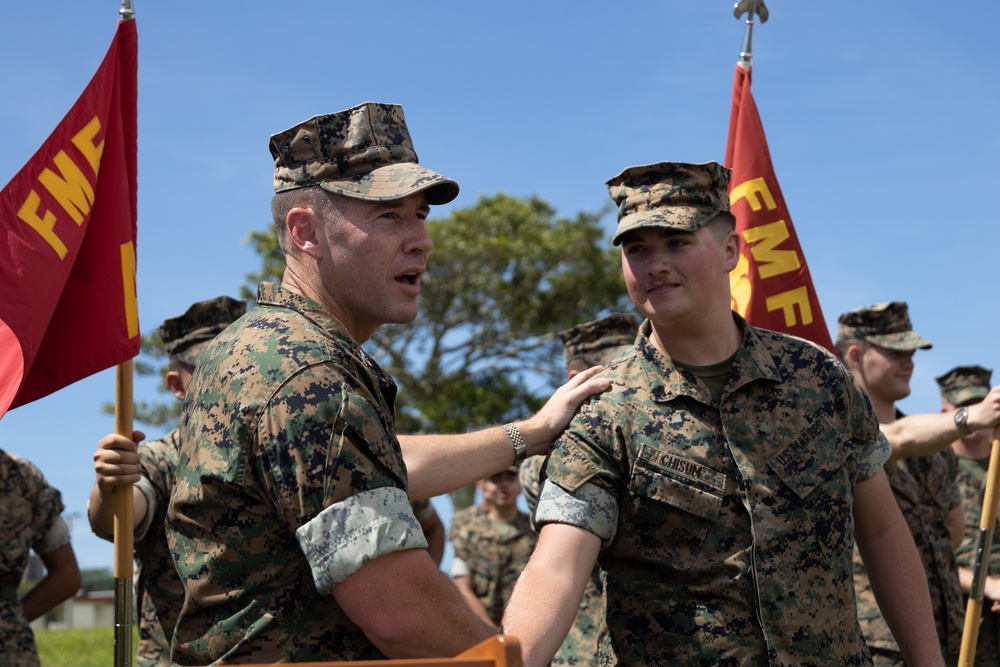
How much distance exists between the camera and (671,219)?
3893 mm

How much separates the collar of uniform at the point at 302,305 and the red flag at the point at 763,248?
3.24 meters

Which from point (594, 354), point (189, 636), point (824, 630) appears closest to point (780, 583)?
point (824, 630)

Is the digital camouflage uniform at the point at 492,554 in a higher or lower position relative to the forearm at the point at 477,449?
lower

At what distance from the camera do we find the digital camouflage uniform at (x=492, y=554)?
32.6ft


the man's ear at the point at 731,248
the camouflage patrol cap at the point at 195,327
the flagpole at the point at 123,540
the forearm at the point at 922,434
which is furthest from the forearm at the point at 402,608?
the camouflage patrol cap at the point at 195,327

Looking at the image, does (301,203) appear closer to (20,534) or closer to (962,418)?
(962,418)

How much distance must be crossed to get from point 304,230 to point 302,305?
24cm

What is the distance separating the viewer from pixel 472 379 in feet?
86.6

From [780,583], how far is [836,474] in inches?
17.0

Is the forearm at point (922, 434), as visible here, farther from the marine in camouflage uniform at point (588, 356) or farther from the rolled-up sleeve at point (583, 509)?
the rolled-up sleeve at point (583, 509)

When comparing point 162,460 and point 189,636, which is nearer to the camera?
point 189,636

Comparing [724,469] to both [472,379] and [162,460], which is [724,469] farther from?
[472,379]

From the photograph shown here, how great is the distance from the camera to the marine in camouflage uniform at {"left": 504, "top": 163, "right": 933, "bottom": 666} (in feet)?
11.9

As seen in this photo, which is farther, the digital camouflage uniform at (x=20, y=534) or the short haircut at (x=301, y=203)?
the digital camouflage uniform at (x=20, y=534)
